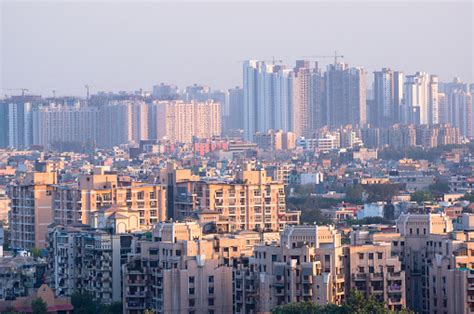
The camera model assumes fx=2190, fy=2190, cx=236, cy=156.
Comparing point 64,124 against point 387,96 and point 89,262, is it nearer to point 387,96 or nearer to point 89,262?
point 387,96

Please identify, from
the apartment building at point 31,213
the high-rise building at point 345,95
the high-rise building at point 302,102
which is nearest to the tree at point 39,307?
the apartment building at point 31,213

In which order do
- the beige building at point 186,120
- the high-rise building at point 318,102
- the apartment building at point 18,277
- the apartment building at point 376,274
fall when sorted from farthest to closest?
the beige building at point 186,120, the high-rise building at point 318,102, the apartment building at point 18,277, the apartment building at point 376,274

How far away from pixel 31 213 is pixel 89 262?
7697 mm

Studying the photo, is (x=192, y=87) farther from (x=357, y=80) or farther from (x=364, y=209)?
(x=364, y=209)

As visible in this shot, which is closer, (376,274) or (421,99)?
(376,274)

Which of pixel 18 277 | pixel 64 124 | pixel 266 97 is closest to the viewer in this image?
pixel 18 277

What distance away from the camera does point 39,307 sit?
21.2m

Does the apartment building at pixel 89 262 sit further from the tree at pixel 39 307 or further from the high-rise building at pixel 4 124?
the high-rise building at pixel 4 124

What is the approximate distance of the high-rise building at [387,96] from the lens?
8200cm

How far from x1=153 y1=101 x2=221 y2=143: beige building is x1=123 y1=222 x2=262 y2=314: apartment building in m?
60.5

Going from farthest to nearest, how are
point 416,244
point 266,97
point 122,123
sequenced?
point 266,97, point 122,123, point 416,244

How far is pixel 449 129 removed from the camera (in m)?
69.9

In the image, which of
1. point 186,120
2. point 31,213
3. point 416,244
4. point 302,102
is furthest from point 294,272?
point 186,120

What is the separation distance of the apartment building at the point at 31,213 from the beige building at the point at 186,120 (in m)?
50.7
